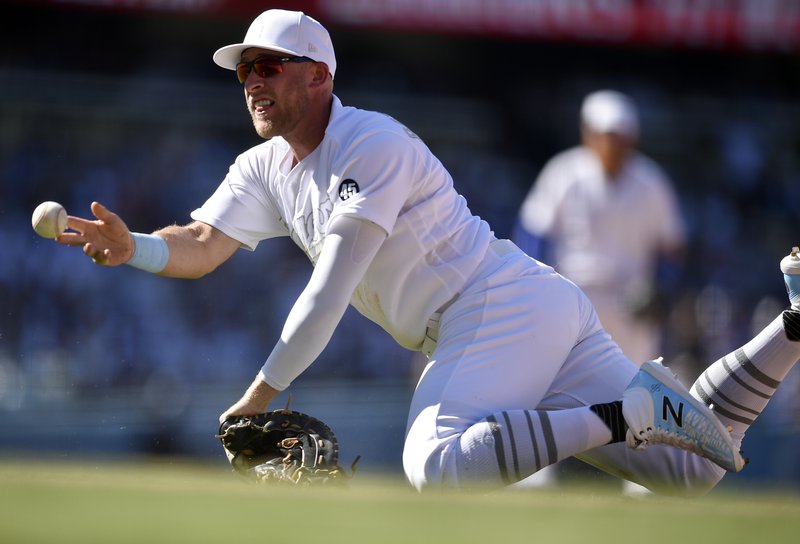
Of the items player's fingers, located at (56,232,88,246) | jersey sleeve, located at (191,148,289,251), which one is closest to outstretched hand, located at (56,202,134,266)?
player's fingers, located at (56,232,88,246)

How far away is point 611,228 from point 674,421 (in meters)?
3.72

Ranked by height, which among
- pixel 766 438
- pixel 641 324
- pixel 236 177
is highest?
pixel 236 177

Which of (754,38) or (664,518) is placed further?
(754,38)

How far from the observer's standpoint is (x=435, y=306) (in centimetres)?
508

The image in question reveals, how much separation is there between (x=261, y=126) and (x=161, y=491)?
5.88 ft

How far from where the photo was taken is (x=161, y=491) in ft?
12.4

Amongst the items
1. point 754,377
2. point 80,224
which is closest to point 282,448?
point 80,224

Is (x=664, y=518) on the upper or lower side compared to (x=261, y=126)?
lower

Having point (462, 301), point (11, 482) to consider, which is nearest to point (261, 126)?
point (462, 301)

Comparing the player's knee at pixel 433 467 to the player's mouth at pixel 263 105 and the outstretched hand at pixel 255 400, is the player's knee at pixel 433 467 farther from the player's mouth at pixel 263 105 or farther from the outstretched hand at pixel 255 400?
the player's mouth at pixel 263 105

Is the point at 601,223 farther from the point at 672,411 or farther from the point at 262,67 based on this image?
the point at 262,67

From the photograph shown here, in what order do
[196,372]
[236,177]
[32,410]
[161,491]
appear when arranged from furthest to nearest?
[196,372]
[32,410]
[236,177]
[161,491]

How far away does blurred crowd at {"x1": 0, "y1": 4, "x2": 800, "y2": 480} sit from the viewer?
12.4 m

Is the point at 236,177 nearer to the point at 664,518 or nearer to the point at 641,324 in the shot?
the point at 664,518
